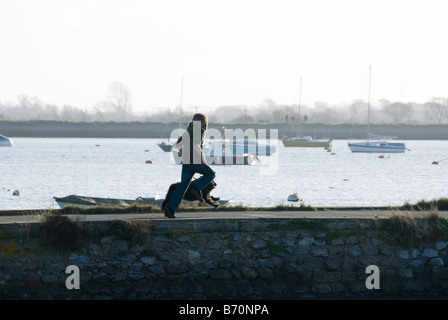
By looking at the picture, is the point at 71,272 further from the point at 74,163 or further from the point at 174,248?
the point at 74,163

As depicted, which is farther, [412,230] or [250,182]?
[250,182]

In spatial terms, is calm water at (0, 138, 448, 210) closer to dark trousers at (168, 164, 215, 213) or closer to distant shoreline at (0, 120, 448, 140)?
dark trousers at (168, 164, 215, 213)

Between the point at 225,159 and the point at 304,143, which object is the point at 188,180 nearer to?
the point at 225,159

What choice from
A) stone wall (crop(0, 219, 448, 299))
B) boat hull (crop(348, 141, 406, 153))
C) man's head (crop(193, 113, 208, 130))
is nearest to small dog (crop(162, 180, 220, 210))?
stone wall (crop(0, 219, 448, 299))

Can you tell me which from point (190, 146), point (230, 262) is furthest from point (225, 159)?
point (230, 262)

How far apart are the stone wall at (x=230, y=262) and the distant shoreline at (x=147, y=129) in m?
127

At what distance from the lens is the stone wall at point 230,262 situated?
12430 mm

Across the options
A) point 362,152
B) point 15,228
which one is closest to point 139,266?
point 15,228

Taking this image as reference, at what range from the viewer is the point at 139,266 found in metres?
12.7

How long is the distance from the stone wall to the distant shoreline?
418 feet

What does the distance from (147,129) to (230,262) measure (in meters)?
135

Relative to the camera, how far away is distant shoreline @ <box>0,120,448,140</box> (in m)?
142

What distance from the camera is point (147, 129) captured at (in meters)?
147
